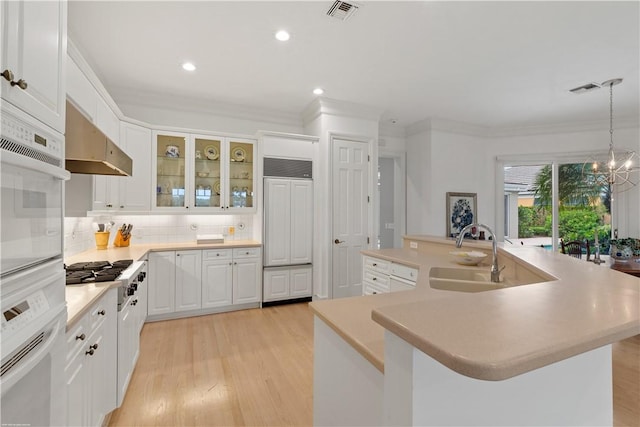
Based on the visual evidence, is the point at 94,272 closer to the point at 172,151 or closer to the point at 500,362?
the point at 172,151

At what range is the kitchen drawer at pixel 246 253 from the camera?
3.75 metres

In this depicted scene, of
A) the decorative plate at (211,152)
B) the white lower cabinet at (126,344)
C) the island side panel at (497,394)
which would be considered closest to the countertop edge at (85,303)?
the white lower cabinet at (126,344)

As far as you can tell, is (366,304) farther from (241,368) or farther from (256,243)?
(256,243)

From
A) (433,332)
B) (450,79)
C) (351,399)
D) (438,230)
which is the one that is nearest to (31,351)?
(351,399)

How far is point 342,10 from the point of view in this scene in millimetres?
2174

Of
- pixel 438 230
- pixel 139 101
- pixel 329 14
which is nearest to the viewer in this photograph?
pixel 329 14

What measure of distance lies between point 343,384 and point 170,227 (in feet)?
11.5

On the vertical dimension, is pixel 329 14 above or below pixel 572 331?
above

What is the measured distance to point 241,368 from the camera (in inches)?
94.4

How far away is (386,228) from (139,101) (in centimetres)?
445

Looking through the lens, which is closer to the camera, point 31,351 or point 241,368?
point 31,351

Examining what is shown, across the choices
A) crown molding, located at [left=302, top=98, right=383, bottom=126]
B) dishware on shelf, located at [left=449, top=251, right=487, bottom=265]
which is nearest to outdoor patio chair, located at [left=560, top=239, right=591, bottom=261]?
dishware on shelf, located at [left=449, top=251, right=487, bottom=265]

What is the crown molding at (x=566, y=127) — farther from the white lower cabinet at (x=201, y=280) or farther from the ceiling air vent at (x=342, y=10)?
the white lower cabinet at (x=201, y=280)

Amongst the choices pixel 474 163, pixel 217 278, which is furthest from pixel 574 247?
pixel 217 278
